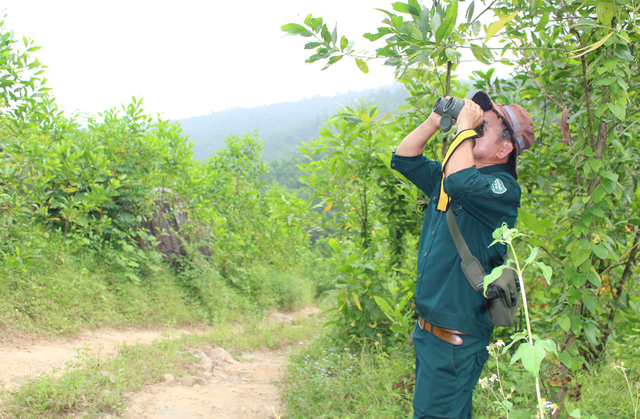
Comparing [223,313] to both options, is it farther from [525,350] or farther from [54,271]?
[525,350]

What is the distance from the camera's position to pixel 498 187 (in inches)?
72.1

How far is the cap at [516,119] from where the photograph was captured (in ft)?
6.45

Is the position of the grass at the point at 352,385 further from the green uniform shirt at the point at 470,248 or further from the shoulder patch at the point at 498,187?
the shoulder patch at the point at 498,187

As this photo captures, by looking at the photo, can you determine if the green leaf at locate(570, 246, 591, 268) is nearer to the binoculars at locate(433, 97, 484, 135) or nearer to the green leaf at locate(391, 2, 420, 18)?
the binoculars at locate(433, 97, 484, 135)

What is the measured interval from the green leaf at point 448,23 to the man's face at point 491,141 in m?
0.52

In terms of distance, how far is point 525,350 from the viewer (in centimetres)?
87

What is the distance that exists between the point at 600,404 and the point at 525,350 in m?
2.38

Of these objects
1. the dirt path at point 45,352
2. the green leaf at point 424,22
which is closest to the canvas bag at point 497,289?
the green leaf at point 424,22

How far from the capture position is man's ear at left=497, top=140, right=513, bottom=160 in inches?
79.7

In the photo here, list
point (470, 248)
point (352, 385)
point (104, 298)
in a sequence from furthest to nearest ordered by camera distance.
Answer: point (104, 298) → point (352, 385) → point (470, 248)

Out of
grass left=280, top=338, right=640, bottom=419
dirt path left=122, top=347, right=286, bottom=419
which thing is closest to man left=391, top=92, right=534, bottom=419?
grass left=280, top=338, right=640, bottom=419

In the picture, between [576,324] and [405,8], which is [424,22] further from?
[576,324]

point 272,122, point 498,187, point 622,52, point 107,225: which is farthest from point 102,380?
point 272,122

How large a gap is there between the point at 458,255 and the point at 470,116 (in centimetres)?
69
